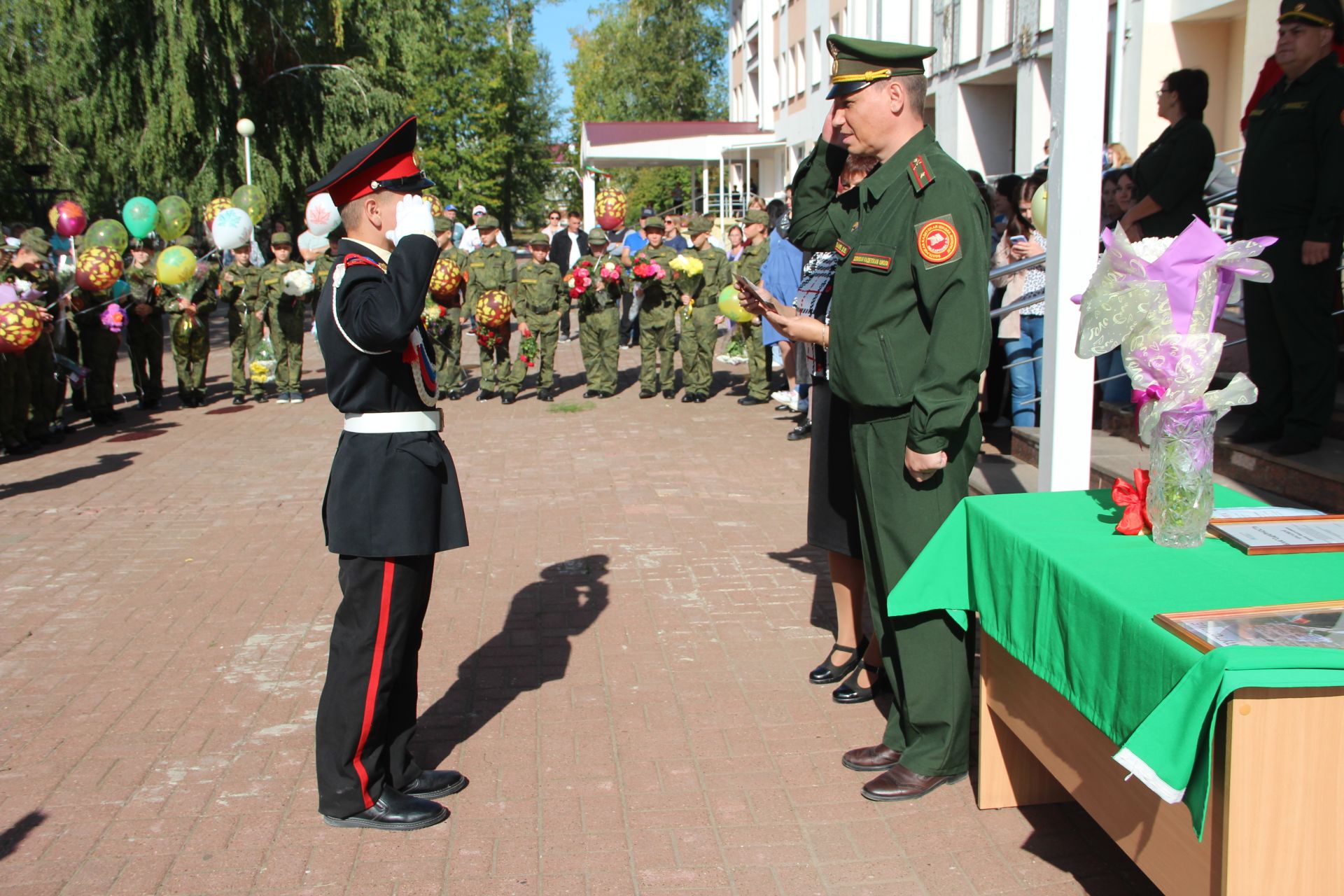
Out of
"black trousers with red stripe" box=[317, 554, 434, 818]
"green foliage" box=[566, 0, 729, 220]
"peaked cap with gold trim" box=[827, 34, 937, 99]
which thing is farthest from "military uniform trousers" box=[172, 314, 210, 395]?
"green foliage" box=[566, 0, 729, 220]

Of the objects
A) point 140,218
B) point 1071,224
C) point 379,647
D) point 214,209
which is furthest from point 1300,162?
point 214,209

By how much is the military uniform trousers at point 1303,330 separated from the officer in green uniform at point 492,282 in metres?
9.04

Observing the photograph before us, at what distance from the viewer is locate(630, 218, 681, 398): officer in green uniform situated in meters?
12.9

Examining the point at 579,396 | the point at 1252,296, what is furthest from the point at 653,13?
the point at 1252,296

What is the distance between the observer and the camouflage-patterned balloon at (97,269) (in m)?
10.7

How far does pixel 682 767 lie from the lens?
4004mm

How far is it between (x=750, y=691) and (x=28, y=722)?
2909 millimetres

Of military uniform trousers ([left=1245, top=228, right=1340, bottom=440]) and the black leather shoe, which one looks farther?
military uniform trousers ([left=1245, top=228, right=1340, bottom=440])

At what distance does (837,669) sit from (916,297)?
1.85 meters

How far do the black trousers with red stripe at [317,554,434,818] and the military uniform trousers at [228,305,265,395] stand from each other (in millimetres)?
10252

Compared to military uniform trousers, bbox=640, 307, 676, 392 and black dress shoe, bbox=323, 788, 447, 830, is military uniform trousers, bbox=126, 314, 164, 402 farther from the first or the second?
black dress shoe, bbox=323, 788, 447, 830

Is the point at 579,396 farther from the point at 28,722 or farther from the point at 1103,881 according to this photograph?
the point at 1103,881

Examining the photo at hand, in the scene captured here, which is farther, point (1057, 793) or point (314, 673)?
point (314, 673)

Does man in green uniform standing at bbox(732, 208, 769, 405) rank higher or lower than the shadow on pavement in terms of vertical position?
higher
